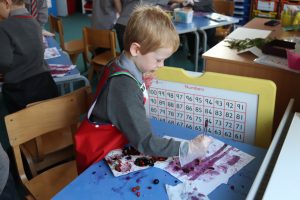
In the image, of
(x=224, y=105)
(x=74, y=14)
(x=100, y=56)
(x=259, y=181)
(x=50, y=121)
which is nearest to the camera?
(x=259, y=181)

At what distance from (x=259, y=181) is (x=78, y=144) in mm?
607

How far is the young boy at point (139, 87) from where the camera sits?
102 cm

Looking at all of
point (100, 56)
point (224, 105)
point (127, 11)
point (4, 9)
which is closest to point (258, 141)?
point (224, 105)

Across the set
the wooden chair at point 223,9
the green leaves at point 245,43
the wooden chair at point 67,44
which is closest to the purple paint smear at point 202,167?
the green leaves at point 245,43

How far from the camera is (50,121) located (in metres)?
A: 1.42

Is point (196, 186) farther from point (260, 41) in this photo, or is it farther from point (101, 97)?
point (260, 41)

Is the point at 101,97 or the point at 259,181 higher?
the point at 101,97

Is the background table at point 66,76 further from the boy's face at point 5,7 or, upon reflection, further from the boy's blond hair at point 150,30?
the boy's blond hair at point 150,30

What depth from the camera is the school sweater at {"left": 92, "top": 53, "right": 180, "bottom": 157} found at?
1.02 m

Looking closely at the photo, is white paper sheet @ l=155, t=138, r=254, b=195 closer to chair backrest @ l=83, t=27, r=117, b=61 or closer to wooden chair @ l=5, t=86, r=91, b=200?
A: wooden chair @ l=5, t=86, r=91, b=200

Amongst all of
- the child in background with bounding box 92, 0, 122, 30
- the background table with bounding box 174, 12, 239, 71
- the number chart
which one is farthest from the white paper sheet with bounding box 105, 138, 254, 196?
the child in background with bounding box 92, 0, 122, 30

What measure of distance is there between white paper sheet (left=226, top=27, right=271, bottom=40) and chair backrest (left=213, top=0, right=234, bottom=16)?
161 centimetres

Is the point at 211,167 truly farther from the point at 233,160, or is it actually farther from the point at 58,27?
the point at 58,27

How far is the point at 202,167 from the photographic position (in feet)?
3.38
